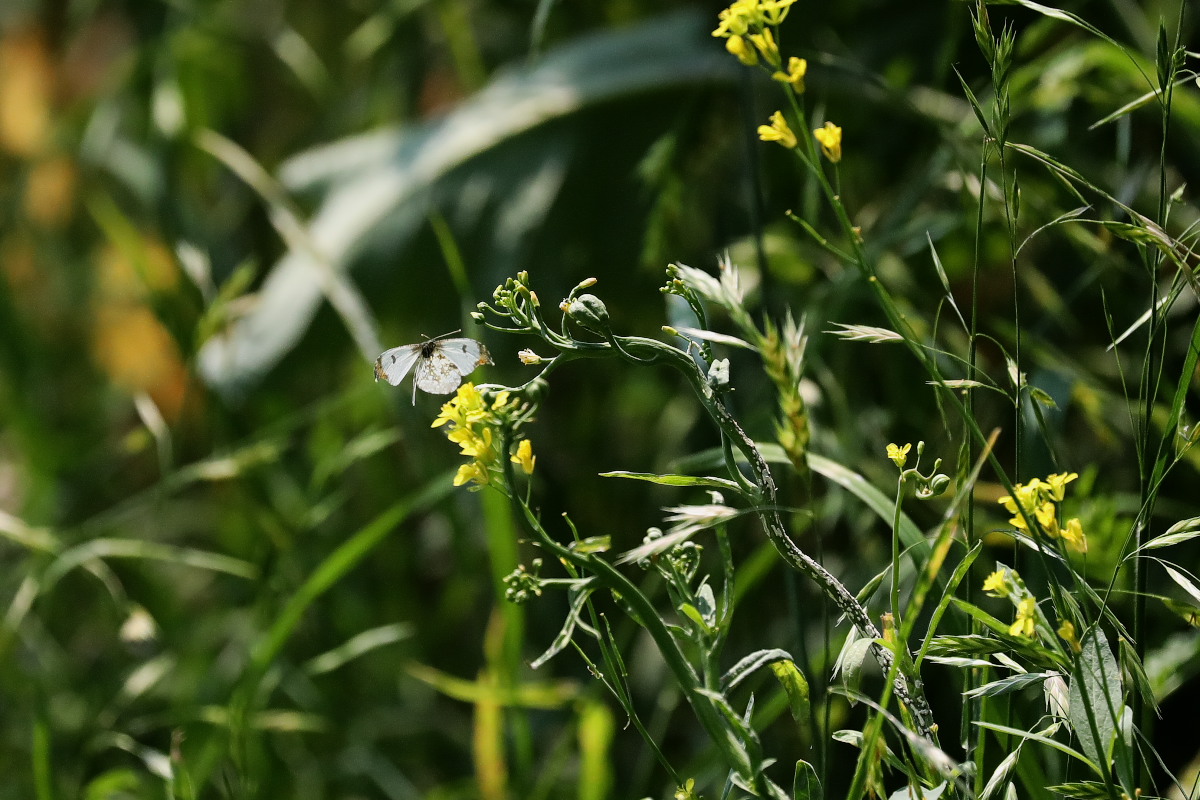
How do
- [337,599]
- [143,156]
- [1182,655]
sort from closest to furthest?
1. [1182,655]
2. [337,599]
3. [143,156]

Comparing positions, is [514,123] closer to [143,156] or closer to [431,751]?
[143,156]

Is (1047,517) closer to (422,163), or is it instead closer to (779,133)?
(779,133)

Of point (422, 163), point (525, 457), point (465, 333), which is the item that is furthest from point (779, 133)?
point (422, 163)

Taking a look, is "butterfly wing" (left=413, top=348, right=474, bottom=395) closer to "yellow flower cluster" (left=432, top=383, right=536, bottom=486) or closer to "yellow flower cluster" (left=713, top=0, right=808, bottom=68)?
"yellow flower cluster" (left=432, top=383, right=536, bottom=486)

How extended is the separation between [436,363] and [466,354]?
13 millimetres

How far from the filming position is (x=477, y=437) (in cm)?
31

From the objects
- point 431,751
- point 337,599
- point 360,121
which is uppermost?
point 360,121

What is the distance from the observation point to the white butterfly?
0.35 meters

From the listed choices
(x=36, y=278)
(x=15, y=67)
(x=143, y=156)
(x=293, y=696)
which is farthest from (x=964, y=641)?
(x=15, y=67)

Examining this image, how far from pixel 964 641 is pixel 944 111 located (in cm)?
66

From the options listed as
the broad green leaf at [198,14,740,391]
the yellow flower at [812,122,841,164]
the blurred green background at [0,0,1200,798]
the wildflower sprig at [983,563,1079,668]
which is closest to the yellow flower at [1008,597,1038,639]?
the wildflower sprig at [983,563,1079,668]

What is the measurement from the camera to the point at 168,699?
1087 mm

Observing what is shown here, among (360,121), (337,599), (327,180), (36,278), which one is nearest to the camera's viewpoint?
(337,599)

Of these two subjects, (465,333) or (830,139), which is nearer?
(830,139)
